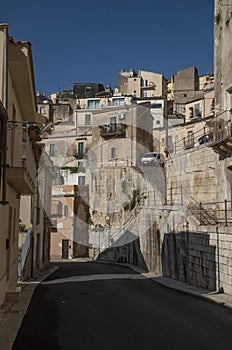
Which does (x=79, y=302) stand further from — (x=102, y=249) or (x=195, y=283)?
(x=102, y=249)

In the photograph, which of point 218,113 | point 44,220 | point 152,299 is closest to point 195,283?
point 152,299

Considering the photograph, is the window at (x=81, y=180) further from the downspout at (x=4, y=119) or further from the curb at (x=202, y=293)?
the downspout at (x=4, y=119)

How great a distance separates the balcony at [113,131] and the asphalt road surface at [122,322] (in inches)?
1548

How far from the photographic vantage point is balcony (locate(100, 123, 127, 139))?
55.0 meters

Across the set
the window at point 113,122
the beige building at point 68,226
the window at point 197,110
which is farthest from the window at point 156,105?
the beige building at point 68,226

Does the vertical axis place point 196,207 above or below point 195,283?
above

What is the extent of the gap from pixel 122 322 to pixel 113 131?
46.0 metres

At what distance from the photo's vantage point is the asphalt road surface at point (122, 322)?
8.55m

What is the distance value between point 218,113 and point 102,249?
82.6 ft

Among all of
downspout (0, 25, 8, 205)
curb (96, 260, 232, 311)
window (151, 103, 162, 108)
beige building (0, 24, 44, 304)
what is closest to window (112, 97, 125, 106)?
window (151, 103, 162, 108)

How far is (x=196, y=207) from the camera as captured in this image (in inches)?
928

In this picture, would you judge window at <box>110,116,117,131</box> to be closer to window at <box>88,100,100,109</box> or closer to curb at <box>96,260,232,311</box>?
window at <box>88,100,100,109</box>

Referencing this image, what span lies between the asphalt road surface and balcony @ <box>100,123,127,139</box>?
1548 inches

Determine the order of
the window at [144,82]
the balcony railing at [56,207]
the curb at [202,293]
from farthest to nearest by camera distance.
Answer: the window at [144,82] → the balcony railing at [56,207] → the curb at [202,293]
